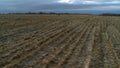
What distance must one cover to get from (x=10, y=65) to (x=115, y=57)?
410 centimetres

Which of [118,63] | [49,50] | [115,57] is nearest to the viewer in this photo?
[118,63]

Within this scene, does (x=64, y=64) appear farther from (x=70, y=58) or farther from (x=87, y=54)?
(x=87, y=54)

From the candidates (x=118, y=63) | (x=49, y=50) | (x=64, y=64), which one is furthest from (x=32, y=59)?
(x=118, y=63)

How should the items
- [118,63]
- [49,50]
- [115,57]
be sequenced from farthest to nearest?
[49,50], [115,57], [118,63]

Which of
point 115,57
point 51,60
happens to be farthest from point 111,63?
point 51,60

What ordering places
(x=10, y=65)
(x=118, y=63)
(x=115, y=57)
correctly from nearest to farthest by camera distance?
(x=10, y=65)
(x=118, y=63)
(x=115, y=57)

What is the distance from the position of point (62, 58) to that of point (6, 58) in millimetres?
1985

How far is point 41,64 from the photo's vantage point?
30.0 ft

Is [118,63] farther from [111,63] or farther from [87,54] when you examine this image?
[87,54]

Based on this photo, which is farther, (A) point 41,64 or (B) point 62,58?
(B) point 62,58

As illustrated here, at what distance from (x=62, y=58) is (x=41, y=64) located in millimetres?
1306

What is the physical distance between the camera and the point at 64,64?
9.23 meters

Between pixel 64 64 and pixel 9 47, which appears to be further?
pixel 9 47

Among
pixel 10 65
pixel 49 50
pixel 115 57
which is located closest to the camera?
pixel 10 65
